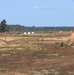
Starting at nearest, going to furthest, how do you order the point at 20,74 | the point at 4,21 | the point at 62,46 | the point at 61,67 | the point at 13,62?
1. the point at 20,74
2. the point at 61,67
3. the point at 13,62
4. the point at 62,46
5. the point at 4,21

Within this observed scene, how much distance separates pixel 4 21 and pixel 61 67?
10118 cm

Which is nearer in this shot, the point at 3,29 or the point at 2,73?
the point at 2,73

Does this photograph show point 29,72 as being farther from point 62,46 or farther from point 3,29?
point 3,29

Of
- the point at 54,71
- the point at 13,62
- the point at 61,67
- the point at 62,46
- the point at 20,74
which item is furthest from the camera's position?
the point at 62,46

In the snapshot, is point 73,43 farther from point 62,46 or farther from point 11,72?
point 11,72

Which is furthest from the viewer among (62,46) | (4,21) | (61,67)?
(4,21)

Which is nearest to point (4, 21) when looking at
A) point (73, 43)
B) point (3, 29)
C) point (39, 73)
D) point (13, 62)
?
point (3, 29)

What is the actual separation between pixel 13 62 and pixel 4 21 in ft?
318

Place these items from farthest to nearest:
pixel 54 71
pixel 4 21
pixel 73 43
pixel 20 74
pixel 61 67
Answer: pixel 4 21
pixel 73 43
pixel 61 67
pixel 54 71
pixel 20 74

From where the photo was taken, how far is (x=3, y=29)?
128 m

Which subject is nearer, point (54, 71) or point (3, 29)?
point (54, 71)

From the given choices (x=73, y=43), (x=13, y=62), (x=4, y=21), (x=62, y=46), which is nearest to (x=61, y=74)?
(x=13, y=62)

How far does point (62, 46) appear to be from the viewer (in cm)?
5038

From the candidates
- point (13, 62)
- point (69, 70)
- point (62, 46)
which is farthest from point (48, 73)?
point (62, 46)
